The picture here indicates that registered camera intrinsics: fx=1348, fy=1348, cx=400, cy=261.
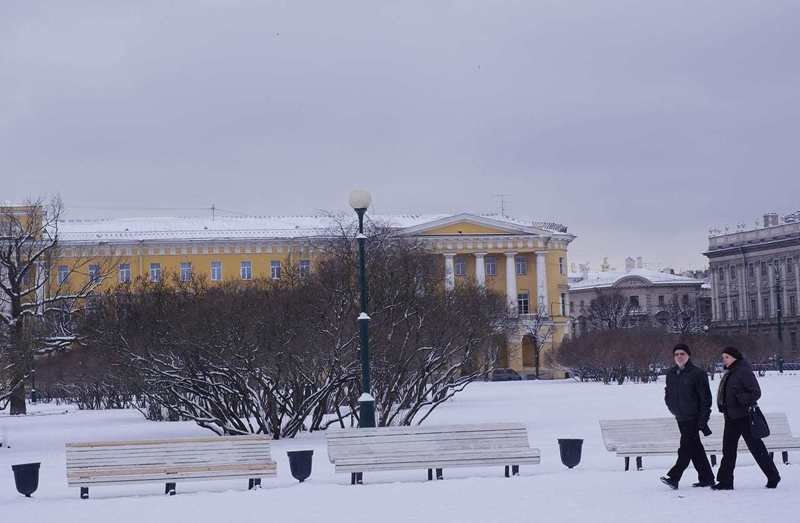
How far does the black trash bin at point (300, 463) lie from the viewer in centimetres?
1703

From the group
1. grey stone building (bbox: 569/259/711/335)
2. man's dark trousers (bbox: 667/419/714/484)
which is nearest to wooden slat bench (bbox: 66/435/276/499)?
man's dark trousers (bbox: 667/419/714/484)

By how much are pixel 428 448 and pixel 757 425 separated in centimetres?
443

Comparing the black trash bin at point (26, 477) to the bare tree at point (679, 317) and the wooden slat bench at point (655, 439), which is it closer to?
the wooden slat bench at point (655, 439)

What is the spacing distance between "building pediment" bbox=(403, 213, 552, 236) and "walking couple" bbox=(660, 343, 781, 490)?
70.3m

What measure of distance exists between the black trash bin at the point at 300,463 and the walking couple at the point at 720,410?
4601mm

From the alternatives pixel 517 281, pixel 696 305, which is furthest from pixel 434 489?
pixel 696 305

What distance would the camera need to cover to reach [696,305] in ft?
438

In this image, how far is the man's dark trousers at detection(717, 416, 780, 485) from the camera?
47.6ft

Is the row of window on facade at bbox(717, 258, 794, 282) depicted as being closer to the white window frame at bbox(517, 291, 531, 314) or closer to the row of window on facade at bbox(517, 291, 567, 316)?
the row of window on facade at bbox(517, 291, 567, 316)

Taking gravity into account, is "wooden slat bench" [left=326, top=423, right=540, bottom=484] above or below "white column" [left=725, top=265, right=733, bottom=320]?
below

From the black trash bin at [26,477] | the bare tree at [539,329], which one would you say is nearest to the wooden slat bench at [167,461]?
the black trash bin at [26,477]

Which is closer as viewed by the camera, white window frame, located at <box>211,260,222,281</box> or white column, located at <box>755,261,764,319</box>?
white window frame, located at <box>211,260,222,281</box>

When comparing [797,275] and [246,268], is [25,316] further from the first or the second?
[797,275]

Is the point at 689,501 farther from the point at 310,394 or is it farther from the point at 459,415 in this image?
the point at 459,415
